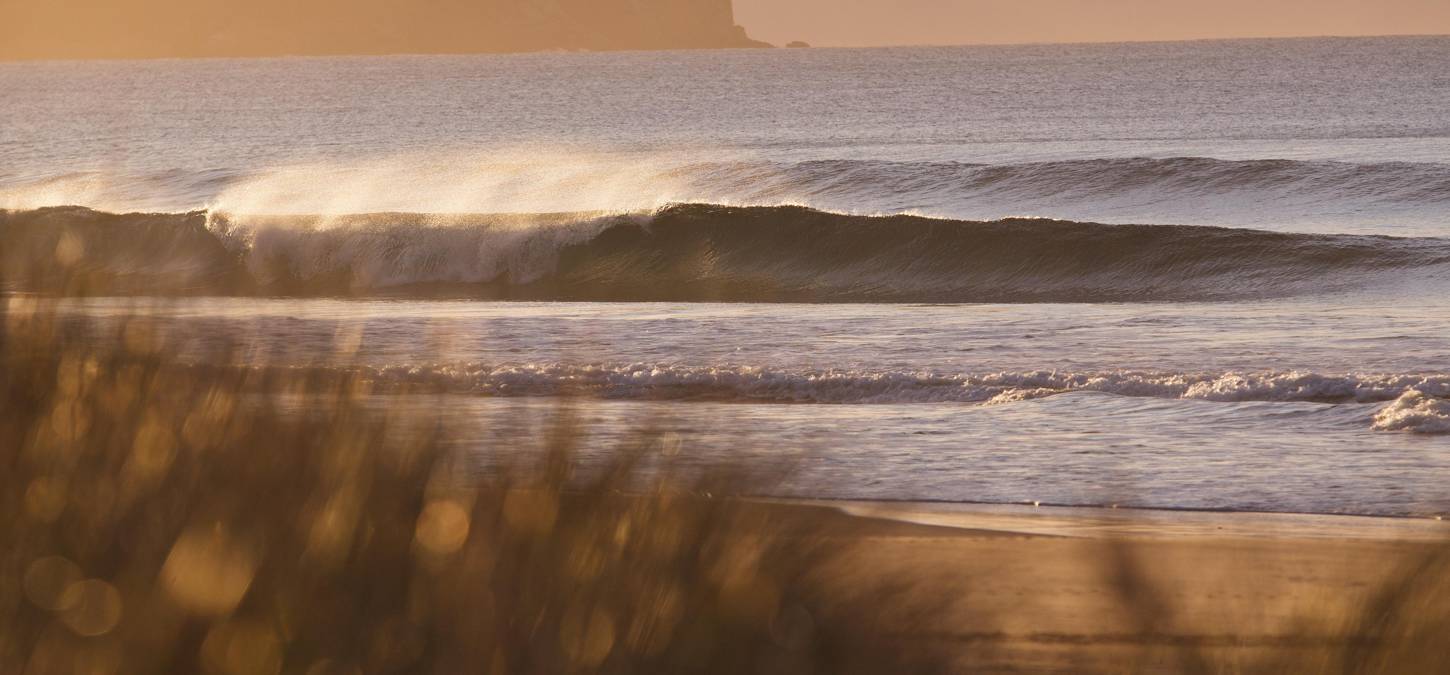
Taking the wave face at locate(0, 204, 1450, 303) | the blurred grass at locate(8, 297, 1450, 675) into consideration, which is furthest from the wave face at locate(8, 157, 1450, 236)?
the blurred grass at locate(8, 297, 1450, 675)

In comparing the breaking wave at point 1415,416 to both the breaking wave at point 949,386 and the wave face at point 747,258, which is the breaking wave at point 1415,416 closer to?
the breaking wave at point 949,386

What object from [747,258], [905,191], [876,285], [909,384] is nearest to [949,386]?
[909,384]

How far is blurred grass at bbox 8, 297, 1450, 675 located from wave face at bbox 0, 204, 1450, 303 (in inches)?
684

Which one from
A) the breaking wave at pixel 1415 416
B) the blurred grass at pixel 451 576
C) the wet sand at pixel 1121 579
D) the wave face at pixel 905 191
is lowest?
the wave face at pixel 905 191

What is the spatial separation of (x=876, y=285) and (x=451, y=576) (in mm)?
20118

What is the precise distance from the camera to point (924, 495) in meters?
8.30

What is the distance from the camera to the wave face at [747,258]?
21375 millimetres

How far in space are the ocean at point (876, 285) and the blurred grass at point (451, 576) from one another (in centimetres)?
23

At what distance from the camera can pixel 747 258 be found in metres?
24.7

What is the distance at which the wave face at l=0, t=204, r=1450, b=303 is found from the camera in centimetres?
2138

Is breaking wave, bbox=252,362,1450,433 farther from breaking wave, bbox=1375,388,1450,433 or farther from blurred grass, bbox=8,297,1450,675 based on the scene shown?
blurred grass, bbox=8,297,1450,675

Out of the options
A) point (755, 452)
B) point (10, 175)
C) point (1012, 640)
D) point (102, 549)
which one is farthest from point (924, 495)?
point (10, 175)

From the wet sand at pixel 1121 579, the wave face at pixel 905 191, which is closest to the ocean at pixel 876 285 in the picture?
the wave face at pixel 905 191

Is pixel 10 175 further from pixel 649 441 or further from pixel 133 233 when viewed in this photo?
pixel 649 441
